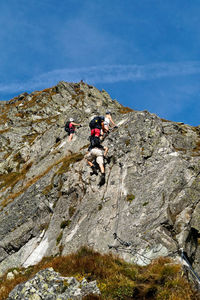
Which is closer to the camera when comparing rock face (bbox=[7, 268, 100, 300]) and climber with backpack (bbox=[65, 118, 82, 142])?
rock face (bbox=[7, 268, 100, 300])

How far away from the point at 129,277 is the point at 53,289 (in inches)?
111

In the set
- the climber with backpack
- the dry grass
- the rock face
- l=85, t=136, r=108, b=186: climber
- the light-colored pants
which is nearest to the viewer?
the dry grass


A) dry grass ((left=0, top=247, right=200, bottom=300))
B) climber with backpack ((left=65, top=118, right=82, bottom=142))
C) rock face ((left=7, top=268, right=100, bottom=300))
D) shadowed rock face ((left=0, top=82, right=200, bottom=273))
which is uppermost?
climber with backpack ((left=65, top=118, right=82, bottom=142))

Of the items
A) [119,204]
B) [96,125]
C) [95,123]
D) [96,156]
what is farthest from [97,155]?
[119,204]

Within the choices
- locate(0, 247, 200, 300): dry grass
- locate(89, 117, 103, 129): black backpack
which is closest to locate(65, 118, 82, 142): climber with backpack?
locate(89, 117, 103, 129): black backpack

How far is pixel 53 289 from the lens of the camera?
8.95m

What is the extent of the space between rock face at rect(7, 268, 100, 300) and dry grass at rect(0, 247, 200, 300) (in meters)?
0.39

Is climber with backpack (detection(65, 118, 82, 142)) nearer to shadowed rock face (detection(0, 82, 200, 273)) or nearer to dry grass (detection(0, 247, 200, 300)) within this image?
shadowed rock face (detection(0, 82, 200, 273))

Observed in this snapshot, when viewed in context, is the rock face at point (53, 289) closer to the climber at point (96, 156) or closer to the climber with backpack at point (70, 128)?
the climber at point (96, 156)

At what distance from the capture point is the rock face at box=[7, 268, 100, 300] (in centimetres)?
874

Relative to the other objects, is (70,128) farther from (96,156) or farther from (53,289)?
(53,289)

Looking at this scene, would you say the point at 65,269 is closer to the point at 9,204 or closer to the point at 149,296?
the point at 149,296

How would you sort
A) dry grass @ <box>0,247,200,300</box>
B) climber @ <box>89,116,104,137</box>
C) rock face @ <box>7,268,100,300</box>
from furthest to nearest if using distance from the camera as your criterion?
1. climber @ <box>89,116,104,137</box>
2. rock face @ <box>7,268,100,300</box>
3. dry grass @ <box>0,247,200,300</box>

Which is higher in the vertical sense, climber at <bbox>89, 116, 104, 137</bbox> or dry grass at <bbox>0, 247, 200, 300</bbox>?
climber at <bbox>89, 116, 104, 137</bbox>
